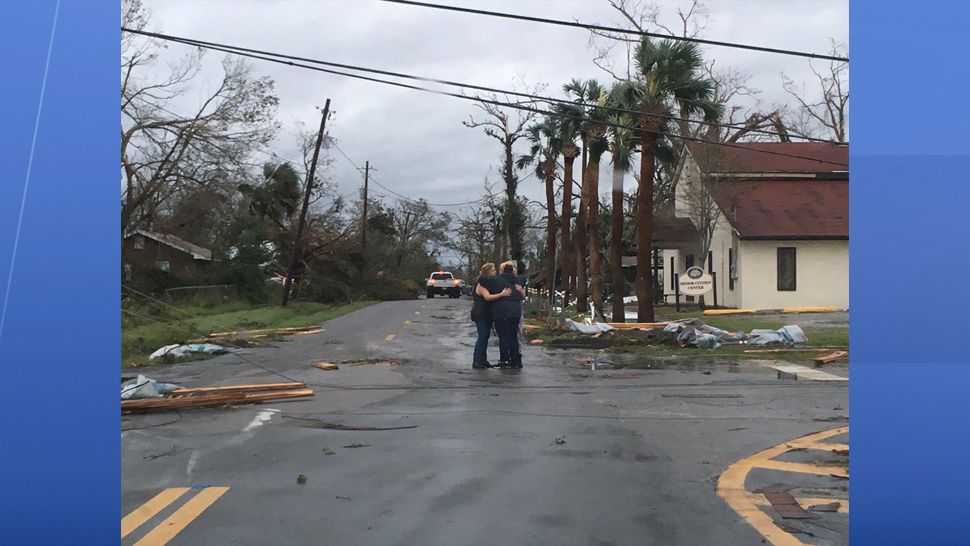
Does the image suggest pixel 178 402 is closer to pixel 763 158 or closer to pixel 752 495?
pixel 752 495

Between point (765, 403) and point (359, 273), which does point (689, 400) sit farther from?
point (359, 273)

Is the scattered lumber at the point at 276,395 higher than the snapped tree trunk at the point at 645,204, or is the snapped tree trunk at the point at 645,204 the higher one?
the snapped tree trunk at the point at 645,204

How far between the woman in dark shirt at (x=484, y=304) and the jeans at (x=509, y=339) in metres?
0.23

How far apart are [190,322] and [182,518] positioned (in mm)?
19634

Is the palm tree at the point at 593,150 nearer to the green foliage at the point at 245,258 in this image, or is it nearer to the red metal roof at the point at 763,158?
the red metal roof at the point at 763,158

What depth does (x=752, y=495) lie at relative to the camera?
6352mm

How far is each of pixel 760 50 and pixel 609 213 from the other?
37.9 meters

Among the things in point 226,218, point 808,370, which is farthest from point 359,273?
point 808,370

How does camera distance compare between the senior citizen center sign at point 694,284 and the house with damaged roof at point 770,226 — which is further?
the house with damaged roof at point 770,226

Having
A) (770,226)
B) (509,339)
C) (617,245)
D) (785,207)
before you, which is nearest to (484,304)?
(509,339)

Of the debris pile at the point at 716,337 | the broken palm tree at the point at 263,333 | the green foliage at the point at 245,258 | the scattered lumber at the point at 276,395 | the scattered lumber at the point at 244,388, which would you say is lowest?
the scattered lumber at the point at 276,395

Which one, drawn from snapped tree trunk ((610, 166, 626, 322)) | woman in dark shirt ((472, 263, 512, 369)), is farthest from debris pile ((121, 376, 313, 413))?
snapped tree trunk ((610, 166, 626, 322))

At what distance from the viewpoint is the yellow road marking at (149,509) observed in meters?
5.62

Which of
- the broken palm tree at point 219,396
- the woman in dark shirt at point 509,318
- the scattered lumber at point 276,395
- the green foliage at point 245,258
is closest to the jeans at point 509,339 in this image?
the woman in dark shirt at point 509,318
